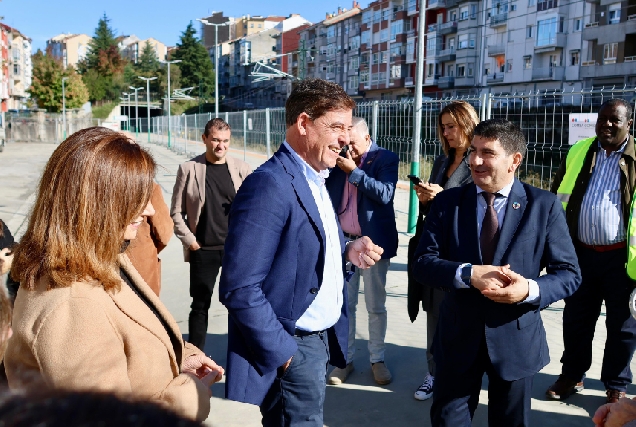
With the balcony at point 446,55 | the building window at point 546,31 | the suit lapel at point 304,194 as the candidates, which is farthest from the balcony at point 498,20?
the suit lapel at point 304,194

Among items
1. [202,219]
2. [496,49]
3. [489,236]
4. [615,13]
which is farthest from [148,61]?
[489,236]

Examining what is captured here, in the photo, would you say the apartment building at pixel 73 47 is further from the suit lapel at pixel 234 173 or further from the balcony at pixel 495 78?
the suit lapel at pixel 234 173

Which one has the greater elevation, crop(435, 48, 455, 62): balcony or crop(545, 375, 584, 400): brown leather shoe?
crop(435, 48, 455, 62): balcony

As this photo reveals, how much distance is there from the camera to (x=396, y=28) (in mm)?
67312

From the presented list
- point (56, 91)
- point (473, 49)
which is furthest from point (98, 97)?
point (473, 49)

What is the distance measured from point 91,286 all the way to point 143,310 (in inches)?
7.7

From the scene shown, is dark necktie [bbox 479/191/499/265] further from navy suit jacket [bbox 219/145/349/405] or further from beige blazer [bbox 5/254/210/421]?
beige blazer [bbox 5/254/210/421]

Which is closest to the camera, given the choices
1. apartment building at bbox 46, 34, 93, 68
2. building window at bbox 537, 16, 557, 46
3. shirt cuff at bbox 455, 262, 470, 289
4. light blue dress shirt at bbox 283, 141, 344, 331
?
light blue dress shirt at bbox 283, 141, 344, 331

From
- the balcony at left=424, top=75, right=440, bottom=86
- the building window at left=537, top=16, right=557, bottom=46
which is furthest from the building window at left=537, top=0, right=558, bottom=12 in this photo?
the balcony at left=424, top=75, right=440, bottom=86

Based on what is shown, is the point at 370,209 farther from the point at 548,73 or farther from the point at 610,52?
the point at 548,73

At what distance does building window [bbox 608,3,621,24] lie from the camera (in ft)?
135

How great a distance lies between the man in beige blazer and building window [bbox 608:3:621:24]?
4470 centimetres

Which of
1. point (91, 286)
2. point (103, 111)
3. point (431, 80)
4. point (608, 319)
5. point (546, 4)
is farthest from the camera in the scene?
point (103, 111)

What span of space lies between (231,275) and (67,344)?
0.83 meters
